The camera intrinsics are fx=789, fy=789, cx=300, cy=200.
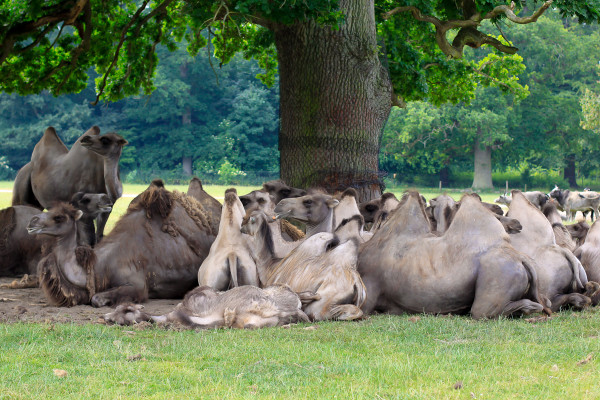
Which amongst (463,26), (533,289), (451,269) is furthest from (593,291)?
(463,26)

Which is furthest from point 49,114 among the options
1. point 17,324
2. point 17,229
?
point 17,324

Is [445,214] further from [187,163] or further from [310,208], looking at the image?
[187,163]

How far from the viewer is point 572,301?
8391 mm

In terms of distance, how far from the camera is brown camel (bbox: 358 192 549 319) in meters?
7.69

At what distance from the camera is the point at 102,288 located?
358 inches

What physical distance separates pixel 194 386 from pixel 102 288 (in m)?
4.28

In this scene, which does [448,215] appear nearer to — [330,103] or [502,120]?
[330,103]

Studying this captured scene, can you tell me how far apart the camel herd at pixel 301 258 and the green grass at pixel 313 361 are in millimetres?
390

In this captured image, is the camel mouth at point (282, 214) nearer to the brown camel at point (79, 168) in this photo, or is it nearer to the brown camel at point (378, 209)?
the brown camel at point (378, 209)

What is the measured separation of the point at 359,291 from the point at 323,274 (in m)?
0.40

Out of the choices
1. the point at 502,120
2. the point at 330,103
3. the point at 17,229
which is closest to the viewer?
the point at 17,229

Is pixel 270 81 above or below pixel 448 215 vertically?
above

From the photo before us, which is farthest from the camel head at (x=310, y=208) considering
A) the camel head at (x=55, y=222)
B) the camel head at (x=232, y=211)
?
the camel head at (x=55, y=222)

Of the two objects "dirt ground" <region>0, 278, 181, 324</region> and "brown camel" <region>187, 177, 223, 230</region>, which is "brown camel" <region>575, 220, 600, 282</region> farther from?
"dirt ground" <region>0, 278, 181, 324</region>
